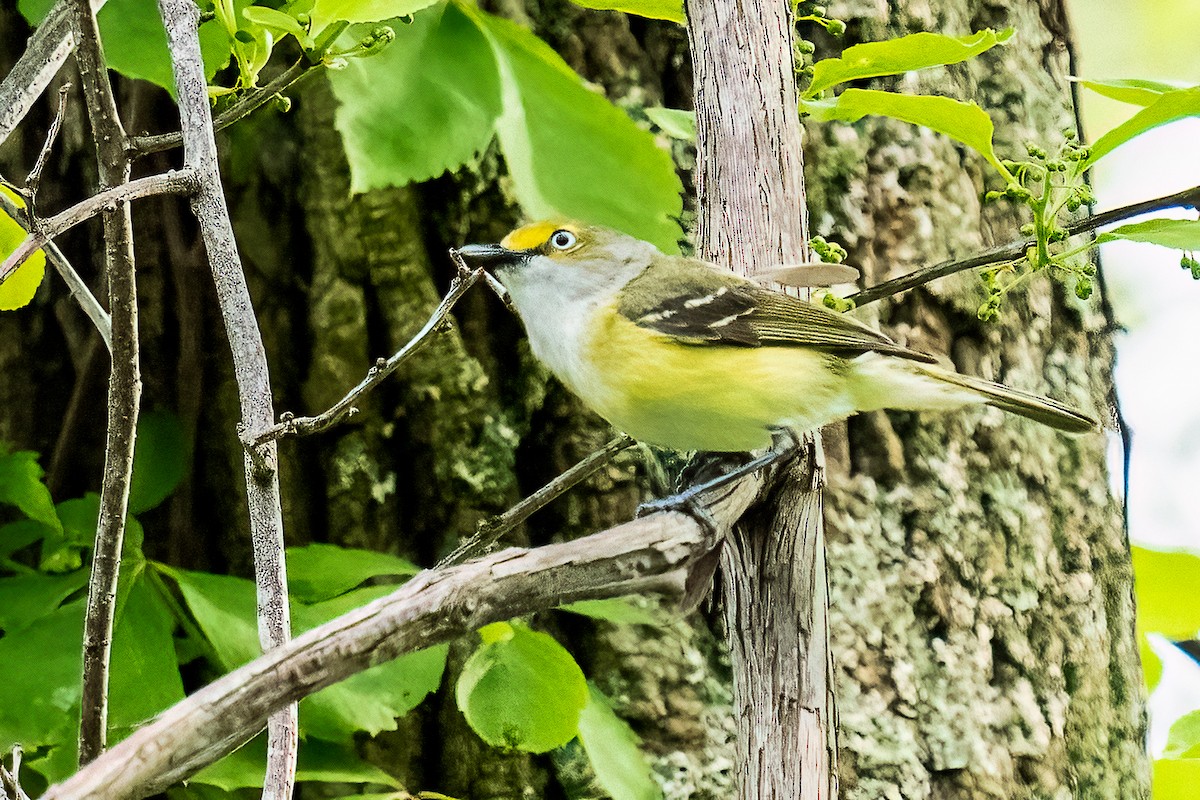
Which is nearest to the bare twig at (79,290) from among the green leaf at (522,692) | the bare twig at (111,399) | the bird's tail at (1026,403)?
the bare twig at (111,399)

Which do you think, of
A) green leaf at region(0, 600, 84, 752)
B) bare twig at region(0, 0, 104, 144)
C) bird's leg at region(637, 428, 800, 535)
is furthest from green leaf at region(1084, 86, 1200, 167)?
green leaf at region(0, 600, 84, 752)

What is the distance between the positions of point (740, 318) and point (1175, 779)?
1.27 meters

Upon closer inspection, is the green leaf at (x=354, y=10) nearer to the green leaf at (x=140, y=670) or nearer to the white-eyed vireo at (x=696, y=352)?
A: the white-eyed vireo at (x=696, y=352)

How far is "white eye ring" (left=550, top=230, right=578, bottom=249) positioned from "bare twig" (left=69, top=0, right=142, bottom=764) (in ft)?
1.82

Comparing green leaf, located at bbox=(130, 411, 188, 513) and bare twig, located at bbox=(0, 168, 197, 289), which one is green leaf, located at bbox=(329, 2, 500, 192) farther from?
green leaf, located at bbox=(130, 411, 188, 513)

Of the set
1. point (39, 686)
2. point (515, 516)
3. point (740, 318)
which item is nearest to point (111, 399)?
point (515, 516)

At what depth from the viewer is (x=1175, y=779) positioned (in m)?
1.90

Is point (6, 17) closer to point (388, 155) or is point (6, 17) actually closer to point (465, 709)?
point (388, 155)

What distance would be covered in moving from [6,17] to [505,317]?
3.40 feet

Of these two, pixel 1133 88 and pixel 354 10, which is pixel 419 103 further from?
pixel 1133 88

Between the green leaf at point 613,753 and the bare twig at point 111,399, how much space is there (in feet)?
2.14

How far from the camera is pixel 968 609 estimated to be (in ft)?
5.95

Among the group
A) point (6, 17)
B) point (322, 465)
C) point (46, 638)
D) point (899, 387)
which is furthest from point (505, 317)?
point (6, 17)

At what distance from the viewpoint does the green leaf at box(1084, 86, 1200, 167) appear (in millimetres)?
1139
